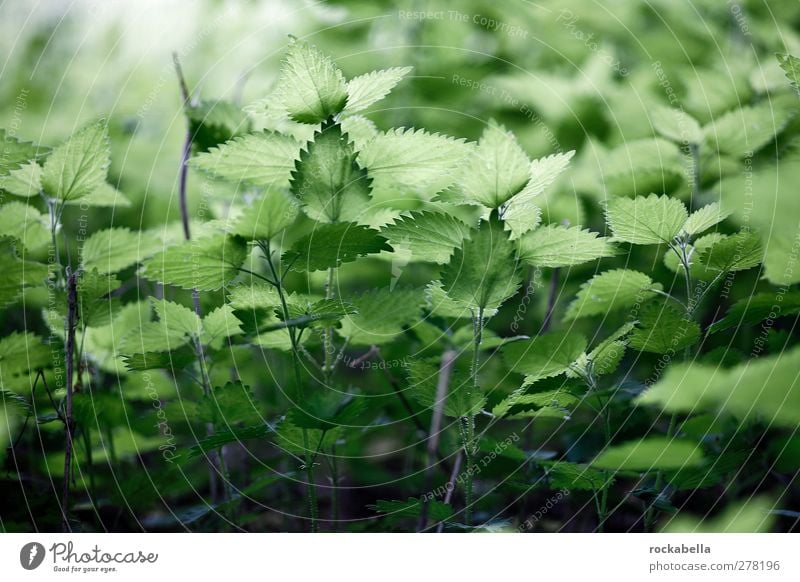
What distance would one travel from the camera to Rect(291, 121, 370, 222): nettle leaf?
1.63 ft

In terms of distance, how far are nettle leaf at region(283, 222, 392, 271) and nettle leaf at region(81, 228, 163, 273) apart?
Answer: 19 cm

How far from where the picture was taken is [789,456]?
597mm

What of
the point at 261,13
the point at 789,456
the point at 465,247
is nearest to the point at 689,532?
the point at 789,456

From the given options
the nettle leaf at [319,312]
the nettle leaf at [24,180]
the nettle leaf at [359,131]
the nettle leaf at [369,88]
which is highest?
the nettle leaf at [369,88]

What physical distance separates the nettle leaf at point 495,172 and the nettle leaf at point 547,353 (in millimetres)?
129

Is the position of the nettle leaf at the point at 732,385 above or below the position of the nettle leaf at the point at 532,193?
below

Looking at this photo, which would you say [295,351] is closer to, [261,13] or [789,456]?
[789,456]

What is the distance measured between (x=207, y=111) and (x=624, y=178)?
42cm

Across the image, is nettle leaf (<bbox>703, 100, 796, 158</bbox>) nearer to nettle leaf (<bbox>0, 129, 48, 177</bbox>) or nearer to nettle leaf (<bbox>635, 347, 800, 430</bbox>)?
nettle leaf (<bbox>635, 347, 800, 430</bbox>)

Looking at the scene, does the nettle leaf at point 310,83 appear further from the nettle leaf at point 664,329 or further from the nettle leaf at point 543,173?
the nettle leaf at point 664,329

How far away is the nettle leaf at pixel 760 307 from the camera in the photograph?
56 centimetres

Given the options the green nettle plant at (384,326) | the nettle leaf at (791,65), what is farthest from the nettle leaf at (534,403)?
the nettle leaf at (791,65)

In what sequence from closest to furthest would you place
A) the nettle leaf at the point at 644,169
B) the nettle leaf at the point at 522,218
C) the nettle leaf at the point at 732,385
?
1. the nettle leaf at the point at 732,385
2. the nettle leaf at the point at 522,218
3. the nettle leaf at the point at 644,169
